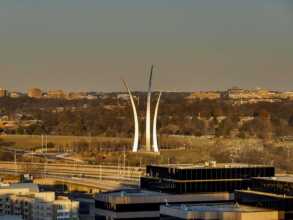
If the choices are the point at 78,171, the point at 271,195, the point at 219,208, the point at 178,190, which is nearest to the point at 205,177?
the point at 178,190

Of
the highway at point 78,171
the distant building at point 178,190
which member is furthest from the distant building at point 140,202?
the highway at point 78,171

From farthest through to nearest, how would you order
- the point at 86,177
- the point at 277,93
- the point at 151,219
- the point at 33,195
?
the point at 277,93, the point at 86,177, the point at 33,195, the point at 151,219

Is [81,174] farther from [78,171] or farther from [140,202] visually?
[140,202]

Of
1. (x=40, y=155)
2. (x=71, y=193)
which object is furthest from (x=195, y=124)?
(x=71, y=193)

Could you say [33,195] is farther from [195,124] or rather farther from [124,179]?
[195,124]

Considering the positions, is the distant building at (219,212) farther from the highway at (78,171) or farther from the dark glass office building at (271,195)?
the highway at (78,171)

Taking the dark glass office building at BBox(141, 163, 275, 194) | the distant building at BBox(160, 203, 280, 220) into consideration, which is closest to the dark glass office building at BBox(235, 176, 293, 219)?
the distant building at BBox(160, 203, 280, 220)

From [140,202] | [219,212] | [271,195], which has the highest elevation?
[271,195]
